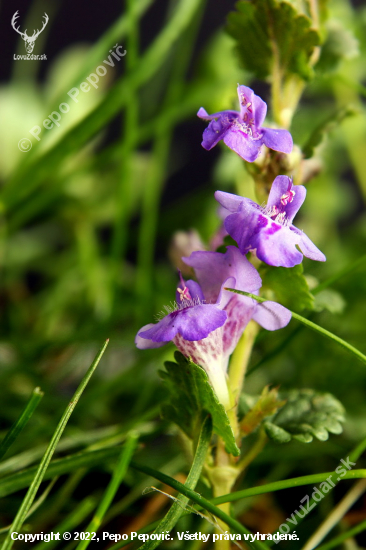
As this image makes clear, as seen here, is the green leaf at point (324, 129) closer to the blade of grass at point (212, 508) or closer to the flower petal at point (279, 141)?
the flower petal at point (279, 141)

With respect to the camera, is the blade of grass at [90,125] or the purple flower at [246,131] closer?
the purple flower at [246,131]

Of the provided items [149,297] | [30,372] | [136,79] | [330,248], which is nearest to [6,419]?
[30,372]

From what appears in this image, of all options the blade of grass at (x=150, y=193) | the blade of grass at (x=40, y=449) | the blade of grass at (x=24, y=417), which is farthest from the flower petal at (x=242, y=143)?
the blade of grass at (x=150, y=193)

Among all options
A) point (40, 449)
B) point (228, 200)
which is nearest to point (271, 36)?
point (228, 200)

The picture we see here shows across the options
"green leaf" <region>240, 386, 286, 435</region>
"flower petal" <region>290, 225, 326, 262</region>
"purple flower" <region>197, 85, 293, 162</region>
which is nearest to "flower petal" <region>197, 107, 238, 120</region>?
"purple flower" <region>197, 85, 293, 162</region>

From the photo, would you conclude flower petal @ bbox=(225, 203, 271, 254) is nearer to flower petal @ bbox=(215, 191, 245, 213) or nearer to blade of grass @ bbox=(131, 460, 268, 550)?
flower petal @ bbox=(215, 191, 245, 213)
